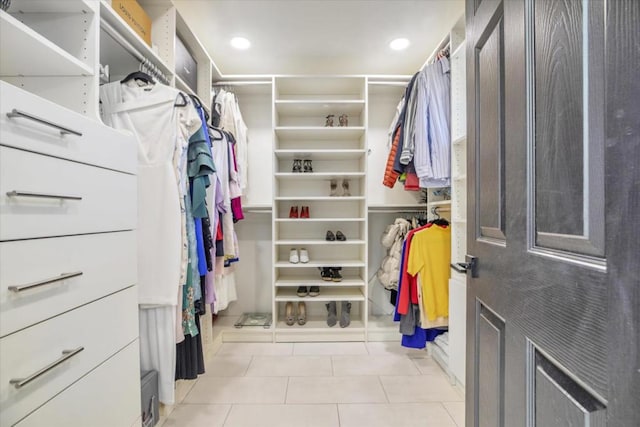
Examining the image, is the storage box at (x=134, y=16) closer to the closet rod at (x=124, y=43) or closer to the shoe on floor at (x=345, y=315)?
the closet rod at (x=124, y=43)

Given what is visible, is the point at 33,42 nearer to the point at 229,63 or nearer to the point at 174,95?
the point at 174,95

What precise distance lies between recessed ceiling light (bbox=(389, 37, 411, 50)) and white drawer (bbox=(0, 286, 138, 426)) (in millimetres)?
2292

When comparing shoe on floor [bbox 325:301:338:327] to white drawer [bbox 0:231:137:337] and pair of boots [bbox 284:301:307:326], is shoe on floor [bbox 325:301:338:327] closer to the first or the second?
pair of boots [bbox 284:301:307:326]

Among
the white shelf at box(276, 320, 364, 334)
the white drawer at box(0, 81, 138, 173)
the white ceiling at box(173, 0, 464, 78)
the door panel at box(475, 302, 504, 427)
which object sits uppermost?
the white ceiling at box(173, 0, 464, 78)

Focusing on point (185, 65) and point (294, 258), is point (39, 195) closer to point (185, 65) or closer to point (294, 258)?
point (185, 65)

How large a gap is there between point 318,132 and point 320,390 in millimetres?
2020

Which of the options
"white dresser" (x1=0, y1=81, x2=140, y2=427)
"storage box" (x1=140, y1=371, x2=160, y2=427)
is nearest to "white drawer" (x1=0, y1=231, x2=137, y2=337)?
"white dresser" (x1=0, y1=81, x2=140, y2=427)

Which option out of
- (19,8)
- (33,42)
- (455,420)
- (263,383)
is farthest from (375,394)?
(19,8)

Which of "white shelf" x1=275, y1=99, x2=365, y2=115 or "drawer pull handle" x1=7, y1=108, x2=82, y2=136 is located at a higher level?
"white shelf" x1=275, y1=99, x2=365, y2=115

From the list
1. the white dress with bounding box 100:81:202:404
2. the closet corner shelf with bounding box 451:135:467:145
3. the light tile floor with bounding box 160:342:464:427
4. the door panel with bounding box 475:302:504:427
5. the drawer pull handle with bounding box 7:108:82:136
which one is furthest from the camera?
the closet corner shelf with bounding box 451:135:467:145

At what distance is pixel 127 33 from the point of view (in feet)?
3.98

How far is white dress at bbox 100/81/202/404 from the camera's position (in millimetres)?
1211

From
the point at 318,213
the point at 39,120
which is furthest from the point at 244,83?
the point at 39,120

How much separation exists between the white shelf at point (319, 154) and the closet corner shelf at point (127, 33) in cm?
105
